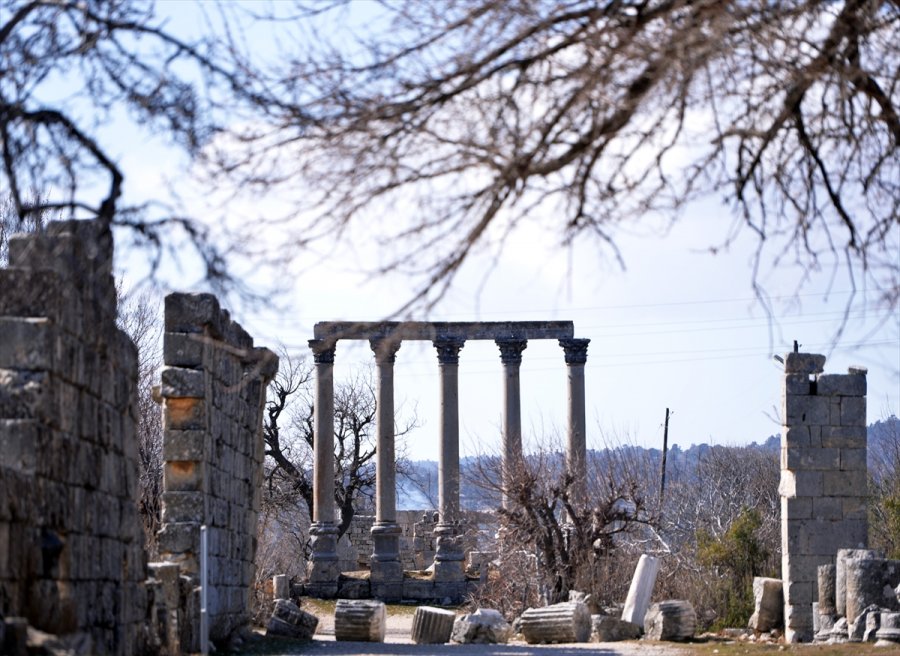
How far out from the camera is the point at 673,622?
19578mm

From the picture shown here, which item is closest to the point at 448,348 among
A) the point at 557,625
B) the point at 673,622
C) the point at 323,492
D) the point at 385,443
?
the point at 385,443

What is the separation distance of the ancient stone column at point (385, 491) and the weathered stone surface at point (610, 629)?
579 inches

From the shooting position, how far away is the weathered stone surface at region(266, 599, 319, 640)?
18.4m

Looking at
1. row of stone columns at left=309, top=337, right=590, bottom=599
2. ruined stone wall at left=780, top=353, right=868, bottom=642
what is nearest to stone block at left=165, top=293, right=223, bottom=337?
ruined stone wall at left=780, top=353, right=868, bottom=642

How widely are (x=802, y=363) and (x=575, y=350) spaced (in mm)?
15572

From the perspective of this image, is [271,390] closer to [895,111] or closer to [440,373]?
[440,373]

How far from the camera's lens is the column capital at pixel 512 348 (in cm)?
3628

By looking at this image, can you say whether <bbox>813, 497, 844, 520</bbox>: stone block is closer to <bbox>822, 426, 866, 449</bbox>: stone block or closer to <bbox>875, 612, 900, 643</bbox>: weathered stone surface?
<bbox>822, 426, 866, 449</bbox>: stone block

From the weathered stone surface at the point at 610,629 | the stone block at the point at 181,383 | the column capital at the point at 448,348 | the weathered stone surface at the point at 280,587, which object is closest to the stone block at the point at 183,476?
the stone block at the point at 181,383

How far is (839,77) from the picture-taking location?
27.0ft

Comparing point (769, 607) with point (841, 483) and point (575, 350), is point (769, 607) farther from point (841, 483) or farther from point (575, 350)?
point (575, 350)

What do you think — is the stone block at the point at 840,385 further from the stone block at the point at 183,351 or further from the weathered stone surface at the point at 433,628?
the stone block at the point at 183,351

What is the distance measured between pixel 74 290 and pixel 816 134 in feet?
15.6

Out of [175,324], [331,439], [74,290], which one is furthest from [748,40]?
[331,439]
